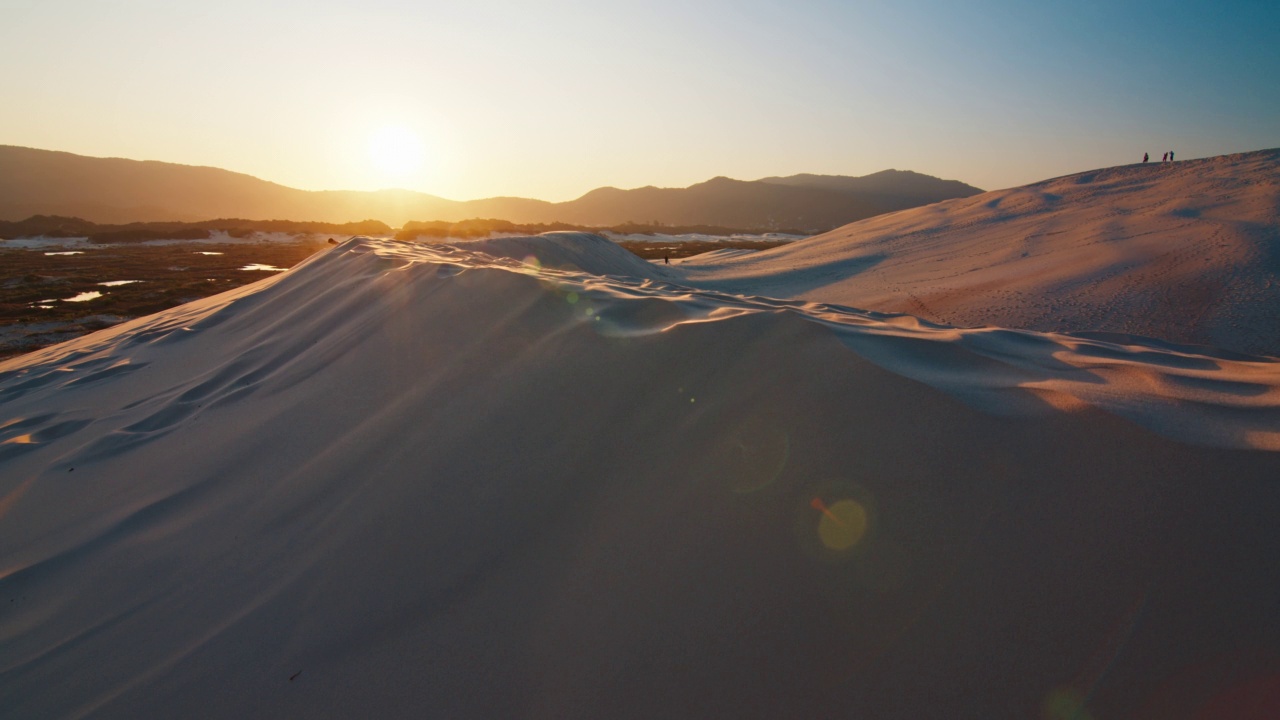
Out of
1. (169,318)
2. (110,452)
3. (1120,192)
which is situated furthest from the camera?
(1120,192)

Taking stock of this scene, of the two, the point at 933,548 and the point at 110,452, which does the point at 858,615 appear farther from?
the point at 110,452

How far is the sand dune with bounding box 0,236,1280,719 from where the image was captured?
3.59 feet

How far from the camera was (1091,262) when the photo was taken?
21.1ft

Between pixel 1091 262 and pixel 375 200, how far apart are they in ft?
352

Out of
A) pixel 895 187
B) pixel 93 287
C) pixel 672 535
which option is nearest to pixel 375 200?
pixel 895 187

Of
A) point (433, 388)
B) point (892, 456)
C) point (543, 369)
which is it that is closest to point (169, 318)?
point (433, 388)

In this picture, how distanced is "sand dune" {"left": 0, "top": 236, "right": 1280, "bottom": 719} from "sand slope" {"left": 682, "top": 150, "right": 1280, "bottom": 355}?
331 cm

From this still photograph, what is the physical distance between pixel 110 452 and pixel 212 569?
1495mm

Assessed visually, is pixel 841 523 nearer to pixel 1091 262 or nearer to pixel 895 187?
pixel 1091 262

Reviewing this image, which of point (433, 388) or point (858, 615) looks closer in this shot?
point (858, 615)

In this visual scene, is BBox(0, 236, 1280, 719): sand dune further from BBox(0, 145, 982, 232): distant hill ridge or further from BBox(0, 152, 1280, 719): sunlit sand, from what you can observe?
BBox(0, 145, 982, 232): distant hill ridge

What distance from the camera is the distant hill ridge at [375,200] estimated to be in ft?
189

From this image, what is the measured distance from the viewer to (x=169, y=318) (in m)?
5.53

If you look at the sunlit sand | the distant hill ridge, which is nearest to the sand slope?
the sunlit sand
